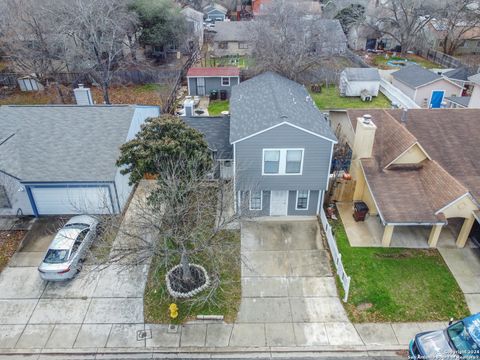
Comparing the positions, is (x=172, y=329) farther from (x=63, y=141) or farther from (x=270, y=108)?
(x=63, y=141)

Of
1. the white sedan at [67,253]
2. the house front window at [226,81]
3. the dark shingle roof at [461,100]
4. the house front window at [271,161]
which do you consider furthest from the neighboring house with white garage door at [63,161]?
the dark shingle roof at [461,100]

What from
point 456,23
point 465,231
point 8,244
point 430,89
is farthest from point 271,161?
point 456,23

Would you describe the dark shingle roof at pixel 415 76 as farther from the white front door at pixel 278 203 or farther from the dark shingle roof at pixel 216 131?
the white front door at pixel 278 203

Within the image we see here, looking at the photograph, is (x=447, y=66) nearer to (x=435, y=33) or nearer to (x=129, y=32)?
(x=435, y=33)

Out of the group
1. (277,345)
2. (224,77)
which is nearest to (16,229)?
(277,345)

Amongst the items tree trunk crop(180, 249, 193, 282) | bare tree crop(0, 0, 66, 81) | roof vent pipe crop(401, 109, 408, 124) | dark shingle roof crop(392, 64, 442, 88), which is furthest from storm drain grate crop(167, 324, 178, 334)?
dark shingle roof crop(392, 64, 442, 88)
